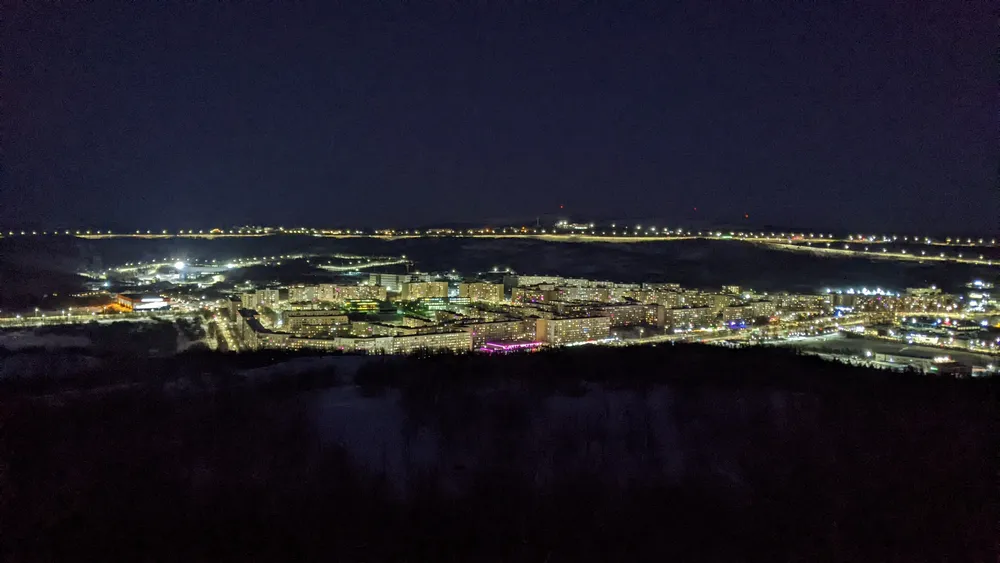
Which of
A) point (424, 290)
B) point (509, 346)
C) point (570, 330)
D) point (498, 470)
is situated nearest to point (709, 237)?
point (424, 290)

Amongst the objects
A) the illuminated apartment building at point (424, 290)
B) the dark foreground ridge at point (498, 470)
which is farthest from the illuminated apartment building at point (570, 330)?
the illuminated apartment building at point (424, 290)

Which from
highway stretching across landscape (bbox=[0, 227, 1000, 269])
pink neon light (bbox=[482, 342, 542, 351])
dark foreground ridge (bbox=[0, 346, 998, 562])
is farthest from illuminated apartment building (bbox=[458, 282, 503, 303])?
highway stretching across landscape (bbox=[0, 227, 1000, 269])

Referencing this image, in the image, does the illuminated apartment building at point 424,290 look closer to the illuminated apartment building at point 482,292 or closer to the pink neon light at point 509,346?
the illuminated apartment building at point 482,292

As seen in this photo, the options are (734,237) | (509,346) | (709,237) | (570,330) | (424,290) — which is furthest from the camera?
(709,237)

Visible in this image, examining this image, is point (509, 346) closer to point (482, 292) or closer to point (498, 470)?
point (498, 470)

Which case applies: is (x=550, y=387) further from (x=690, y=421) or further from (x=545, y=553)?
(x=545, y=553)

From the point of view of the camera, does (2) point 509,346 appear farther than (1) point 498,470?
Yes

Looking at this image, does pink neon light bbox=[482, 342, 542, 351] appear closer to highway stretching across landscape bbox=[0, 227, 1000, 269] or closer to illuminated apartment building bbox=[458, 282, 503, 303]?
illuminated apartment building bbox=[458, 282, 503, 303]

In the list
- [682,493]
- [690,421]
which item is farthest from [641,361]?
[682,493]
